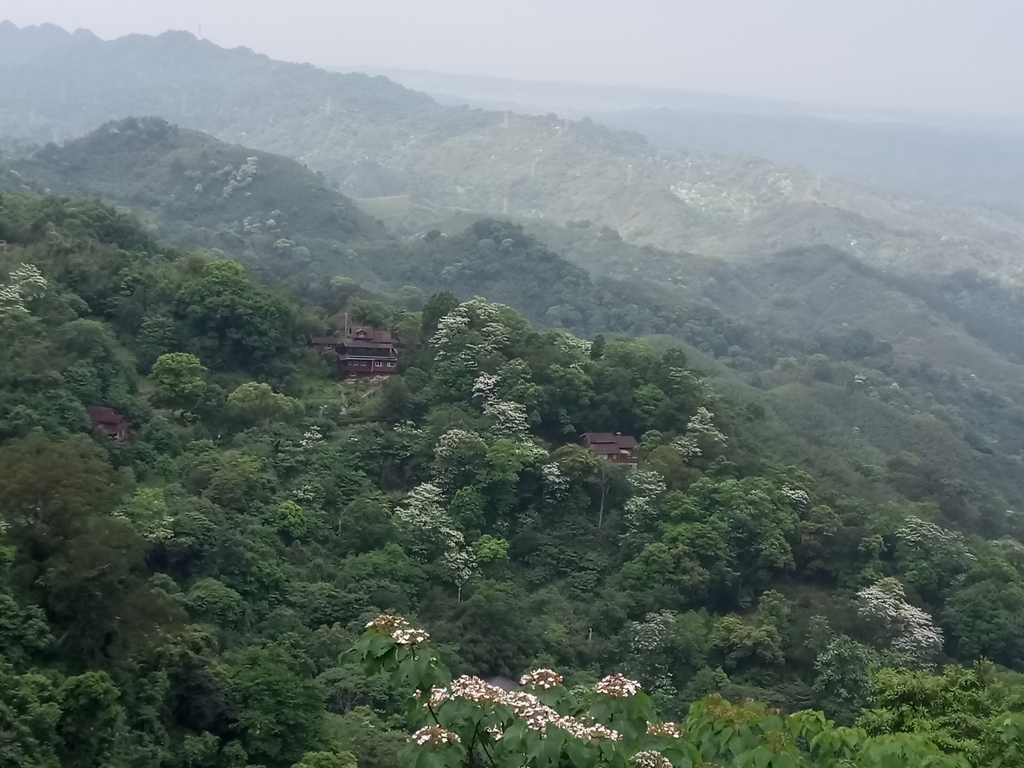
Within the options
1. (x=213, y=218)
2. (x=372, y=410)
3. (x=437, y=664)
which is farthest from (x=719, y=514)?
(x=213, y=218)

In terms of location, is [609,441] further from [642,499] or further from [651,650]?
[651,650]

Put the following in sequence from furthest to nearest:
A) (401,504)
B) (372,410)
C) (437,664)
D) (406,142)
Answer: (406,142), (372,410), (401,504), (437,664)

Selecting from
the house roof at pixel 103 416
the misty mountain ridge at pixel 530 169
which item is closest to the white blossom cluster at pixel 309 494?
the house roof at pixel 103 416

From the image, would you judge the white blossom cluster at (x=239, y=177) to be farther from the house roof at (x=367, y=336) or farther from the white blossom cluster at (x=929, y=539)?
the white blossom cluster at (x=929, y=539)

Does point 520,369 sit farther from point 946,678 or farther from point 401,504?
point 946,678

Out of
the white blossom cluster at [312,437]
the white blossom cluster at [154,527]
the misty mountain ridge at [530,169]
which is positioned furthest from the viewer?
the misty mountain ridge at [530,169]

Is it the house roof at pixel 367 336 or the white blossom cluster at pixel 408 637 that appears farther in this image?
the house roof at pixel 367 336

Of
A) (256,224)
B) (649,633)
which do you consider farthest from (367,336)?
(256,224)
